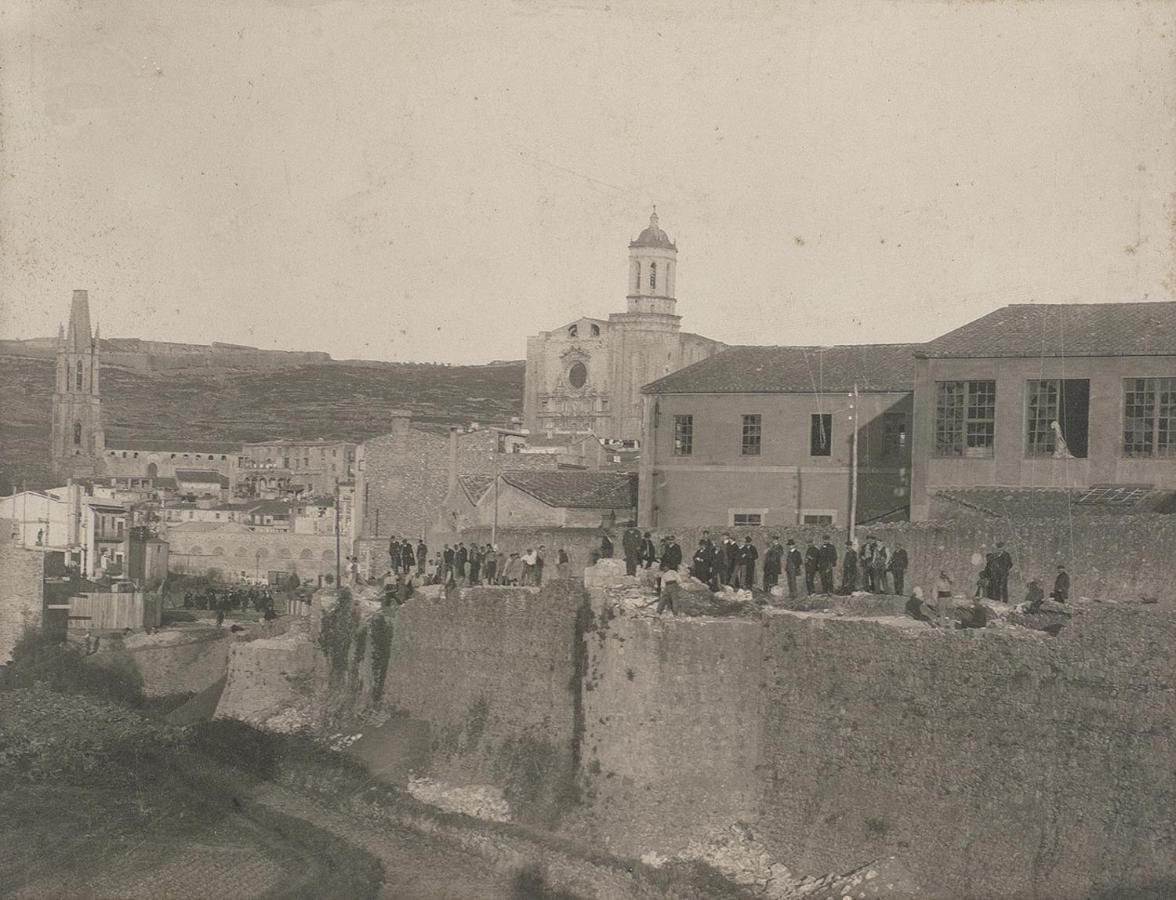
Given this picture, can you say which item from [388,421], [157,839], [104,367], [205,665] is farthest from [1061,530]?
[104,367]

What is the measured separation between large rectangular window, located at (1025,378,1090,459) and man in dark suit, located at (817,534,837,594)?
7.09 meters

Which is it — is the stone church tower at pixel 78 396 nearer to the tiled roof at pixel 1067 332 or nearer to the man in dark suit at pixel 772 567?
the tiled roof at pixel 1067 332

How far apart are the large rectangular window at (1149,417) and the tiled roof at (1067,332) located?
649mm

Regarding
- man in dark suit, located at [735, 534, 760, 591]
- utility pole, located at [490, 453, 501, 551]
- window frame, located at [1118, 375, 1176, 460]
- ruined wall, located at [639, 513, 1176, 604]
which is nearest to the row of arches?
utility pole, located at [490, 453, 501, 551]

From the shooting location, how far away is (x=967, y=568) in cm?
3102

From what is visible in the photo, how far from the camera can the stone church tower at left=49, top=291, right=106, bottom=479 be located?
138125 millimetres

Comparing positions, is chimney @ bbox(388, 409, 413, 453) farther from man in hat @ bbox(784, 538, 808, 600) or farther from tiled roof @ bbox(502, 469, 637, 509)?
man in hat @ bbox(784, 538, 808, 600)

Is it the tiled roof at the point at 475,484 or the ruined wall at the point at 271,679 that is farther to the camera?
the tiled roof at the point at 475,484

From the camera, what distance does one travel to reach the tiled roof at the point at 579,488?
50.8 meters

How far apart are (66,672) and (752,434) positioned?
754 inches

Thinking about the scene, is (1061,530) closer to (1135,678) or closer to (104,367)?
(1135,678)

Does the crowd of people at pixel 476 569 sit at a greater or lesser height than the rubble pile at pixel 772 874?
greater

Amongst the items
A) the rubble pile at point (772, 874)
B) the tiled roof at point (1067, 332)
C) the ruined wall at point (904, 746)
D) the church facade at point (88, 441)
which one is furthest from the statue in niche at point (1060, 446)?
the church facade at point (88, 441)

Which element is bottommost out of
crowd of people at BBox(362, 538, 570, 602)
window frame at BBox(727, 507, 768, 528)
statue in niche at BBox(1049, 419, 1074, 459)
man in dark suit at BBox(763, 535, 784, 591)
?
crowd of people at BBox(362, 538, 570, 602)
